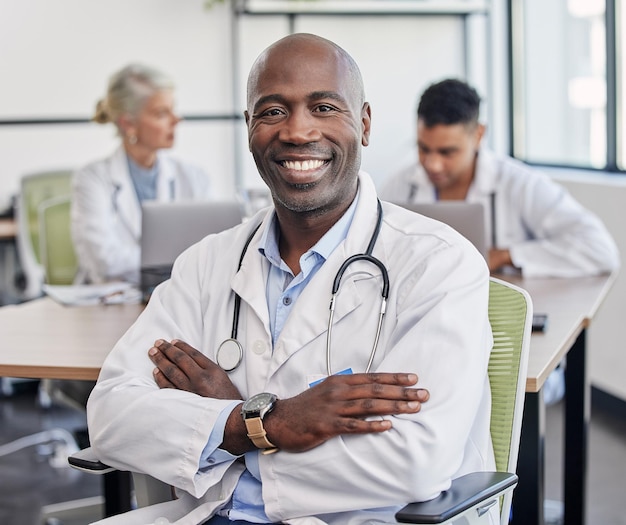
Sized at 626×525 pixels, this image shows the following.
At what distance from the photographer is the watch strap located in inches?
58.7

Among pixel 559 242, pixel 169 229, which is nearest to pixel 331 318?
pixel 169 229

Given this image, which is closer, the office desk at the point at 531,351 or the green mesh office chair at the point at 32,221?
the office desk at the point at 531,351

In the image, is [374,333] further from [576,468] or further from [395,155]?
[395,155]

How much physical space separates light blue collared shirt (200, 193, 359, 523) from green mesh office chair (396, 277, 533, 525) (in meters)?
0.31

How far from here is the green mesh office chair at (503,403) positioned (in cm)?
142

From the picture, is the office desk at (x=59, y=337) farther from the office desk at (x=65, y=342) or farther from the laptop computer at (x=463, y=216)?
the laptop computer at (x=463, y=216)

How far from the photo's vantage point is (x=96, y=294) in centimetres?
276

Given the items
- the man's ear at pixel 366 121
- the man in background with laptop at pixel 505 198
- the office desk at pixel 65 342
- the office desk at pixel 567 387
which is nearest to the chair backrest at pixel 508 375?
the office desk at pixel 567 387

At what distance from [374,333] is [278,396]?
19 cm

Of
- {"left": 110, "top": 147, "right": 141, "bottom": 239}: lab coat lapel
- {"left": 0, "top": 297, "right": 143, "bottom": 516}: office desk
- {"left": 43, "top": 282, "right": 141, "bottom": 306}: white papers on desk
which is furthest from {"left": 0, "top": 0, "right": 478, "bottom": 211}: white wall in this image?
{"left": 0, "top": 297, "right": 143, "bottom": 516}: office desk

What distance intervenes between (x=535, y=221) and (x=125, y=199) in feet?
4.77

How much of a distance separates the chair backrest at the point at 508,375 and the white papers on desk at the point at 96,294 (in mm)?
1278

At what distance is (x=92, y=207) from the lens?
3.44 metres

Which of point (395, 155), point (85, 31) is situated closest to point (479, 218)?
point (395, 155)
